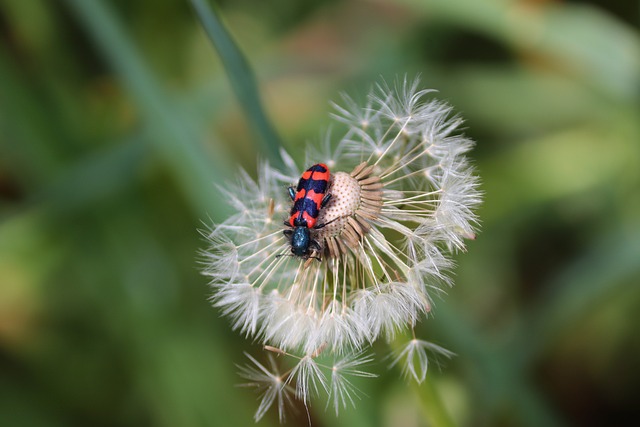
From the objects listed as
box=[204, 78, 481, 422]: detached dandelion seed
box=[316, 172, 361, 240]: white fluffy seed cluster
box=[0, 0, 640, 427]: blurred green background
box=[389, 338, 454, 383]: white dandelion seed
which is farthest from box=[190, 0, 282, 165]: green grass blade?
box=[0, 0, 640, 427]: blurred green background

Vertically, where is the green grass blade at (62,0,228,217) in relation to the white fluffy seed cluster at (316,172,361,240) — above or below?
above

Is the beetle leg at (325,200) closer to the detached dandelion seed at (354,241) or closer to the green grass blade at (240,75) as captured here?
the detached dandelion seed at (354,241)

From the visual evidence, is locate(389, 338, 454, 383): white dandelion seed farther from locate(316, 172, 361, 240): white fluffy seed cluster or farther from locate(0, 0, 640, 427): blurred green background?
locate(0, 0, 640, 427): blurred green background

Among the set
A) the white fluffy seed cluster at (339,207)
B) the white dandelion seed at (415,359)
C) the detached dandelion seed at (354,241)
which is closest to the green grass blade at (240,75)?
the detached dandelion seed at (354,241)

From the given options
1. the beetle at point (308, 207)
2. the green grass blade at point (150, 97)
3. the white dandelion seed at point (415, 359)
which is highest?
the green grass blade at point (150, 97)

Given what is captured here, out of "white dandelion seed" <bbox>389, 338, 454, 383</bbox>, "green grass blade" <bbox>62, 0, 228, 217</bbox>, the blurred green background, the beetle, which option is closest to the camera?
"white dandelion seed" <bbox>389, 338, 454, 383</bbox>

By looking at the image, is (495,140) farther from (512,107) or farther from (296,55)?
(296,55)

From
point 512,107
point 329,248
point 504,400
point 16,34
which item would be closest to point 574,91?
point 512,107
